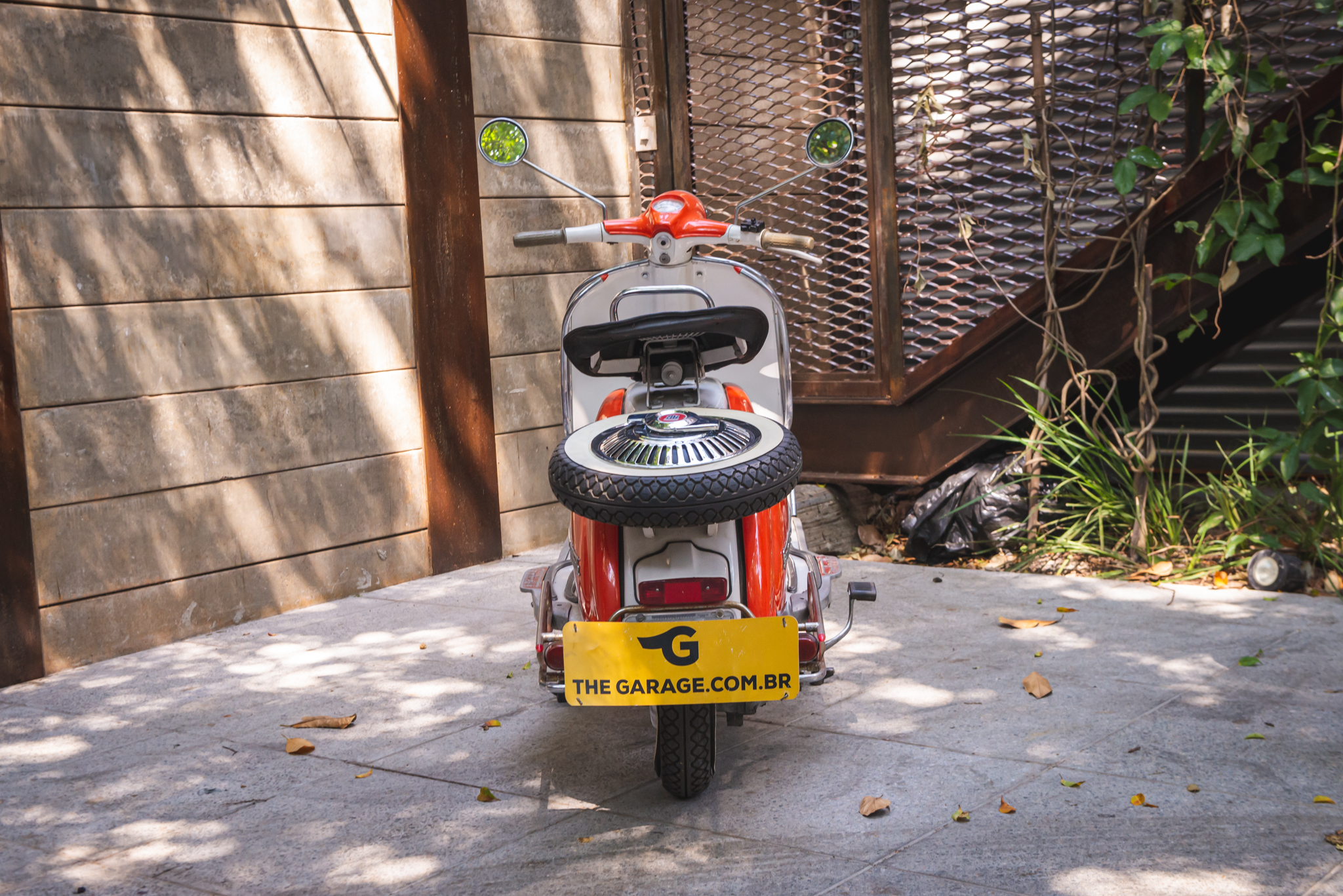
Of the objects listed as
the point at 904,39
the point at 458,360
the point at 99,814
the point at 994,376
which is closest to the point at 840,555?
the point at 994,376

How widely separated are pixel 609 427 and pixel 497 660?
1614 millimetres

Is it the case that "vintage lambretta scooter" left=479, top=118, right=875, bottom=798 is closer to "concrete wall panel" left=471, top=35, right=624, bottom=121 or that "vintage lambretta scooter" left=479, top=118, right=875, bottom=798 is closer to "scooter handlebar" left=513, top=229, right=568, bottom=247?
"scooter handlebar" left=513, top=229, right=568, bottom=247

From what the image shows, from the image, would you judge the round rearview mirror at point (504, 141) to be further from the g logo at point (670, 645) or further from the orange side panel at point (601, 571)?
the g logo at point (670, 645)

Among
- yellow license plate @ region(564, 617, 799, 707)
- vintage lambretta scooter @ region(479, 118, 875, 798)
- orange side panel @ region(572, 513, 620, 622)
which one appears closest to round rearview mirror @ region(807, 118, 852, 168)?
vintage lambretta scooter @ region(479, 118, 875, 798)

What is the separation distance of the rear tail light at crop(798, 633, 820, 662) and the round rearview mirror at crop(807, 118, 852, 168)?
138 centimetres

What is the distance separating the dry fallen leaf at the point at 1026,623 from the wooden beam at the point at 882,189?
1.65m

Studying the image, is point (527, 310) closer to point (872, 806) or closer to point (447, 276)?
point (447, 276)

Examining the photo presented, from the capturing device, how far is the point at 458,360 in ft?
18.4

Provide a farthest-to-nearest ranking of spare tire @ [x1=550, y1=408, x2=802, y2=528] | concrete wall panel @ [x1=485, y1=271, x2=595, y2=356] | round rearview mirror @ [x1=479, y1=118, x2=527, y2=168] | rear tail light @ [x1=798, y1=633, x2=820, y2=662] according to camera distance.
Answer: concrete wall panel @ [x1=485, y1=271, x2=595, y2=356] → round rearview mirror @ [x1=479, y1=118, x2=527, y2=168] → rear tail light @ [x1=798, y1=633, x2=820, y2=662] → spare tire @ [x1=550, y1=408, x2=802, y2=528]

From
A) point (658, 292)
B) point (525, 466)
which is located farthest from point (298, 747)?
point (525, 466)

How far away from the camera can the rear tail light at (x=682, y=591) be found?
271 centimetres

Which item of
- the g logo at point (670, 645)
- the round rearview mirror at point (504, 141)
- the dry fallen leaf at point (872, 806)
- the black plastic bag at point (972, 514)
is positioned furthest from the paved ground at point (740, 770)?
the round rearview mirror at point (504, 141)

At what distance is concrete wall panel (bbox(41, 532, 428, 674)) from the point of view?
4328 mm

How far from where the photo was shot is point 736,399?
318 centimetres
